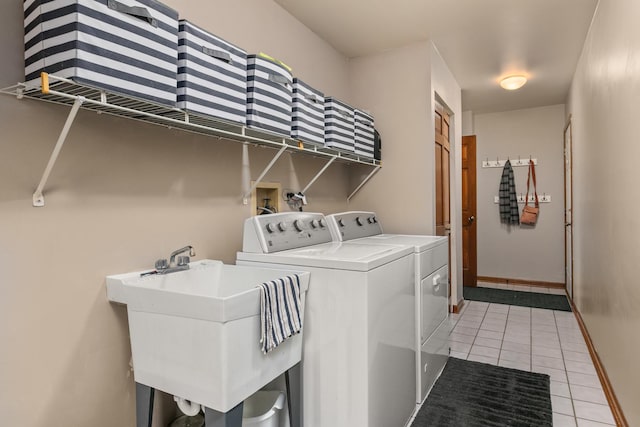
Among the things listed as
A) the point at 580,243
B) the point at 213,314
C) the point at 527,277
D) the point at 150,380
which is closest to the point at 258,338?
the point at 213,314

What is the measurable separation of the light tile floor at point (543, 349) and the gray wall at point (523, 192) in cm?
141

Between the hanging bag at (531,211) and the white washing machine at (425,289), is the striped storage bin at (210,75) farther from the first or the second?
the hanging bag at (531,211)

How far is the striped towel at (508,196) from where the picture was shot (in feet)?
18.2

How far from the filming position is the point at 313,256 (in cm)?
176

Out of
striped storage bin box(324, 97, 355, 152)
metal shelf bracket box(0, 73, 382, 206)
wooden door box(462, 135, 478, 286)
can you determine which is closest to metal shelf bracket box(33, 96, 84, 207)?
metal shelf bracket box(0, 73, 382, 206)

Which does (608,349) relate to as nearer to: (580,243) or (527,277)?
(580,243)

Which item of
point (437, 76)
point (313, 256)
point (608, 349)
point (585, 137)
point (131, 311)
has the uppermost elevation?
point (437, 76)

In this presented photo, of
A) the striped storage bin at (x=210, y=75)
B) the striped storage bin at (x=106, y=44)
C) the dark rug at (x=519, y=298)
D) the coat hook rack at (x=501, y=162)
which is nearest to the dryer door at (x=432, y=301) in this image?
the striped storage bin at (x=210, y=75)

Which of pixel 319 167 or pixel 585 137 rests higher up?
pixel 585 137

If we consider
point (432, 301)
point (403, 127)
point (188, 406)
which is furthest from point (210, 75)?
point (403, 127)

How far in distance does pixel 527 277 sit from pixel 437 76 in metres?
3.74

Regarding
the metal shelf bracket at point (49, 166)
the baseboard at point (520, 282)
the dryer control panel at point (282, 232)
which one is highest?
the metal shelf bracket at point (49, 166)

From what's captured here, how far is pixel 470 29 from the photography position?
2.93 m

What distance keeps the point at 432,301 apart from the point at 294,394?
112 centimetres
